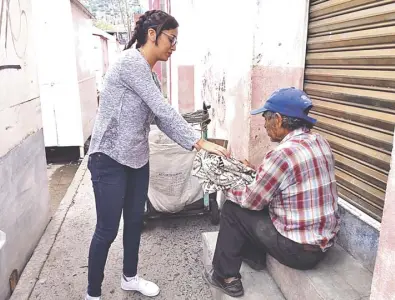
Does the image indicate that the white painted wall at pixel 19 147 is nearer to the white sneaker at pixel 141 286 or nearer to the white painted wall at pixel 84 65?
the white sneaker at pixel 141 286

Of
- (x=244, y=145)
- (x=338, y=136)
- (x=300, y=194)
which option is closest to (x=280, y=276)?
(x=300, y=194)

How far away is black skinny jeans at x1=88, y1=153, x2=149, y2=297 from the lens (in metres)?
2.34

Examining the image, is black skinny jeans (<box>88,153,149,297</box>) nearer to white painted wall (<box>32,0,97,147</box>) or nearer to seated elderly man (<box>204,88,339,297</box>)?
seated elderly man (<box>204,88,339,297</box>)

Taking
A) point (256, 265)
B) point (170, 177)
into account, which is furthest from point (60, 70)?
point (256, 265)

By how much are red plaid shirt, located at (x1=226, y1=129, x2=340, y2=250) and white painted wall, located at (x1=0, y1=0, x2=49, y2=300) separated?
5.83 ft

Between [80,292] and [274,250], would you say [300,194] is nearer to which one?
[274,250]

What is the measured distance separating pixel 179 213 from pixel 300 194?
1.98m

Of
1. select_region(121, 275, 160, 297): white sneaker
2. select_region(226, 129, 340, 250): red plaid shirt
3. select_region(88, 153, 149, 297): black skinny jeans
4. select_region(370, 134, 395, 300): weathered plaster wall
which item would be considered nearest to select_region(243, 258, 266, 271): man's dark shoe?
select_region(226, 129, 340, 250): red plaid shirt

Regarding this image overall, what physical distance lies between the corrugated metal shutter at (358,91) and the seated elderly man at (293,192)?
1.13 ft

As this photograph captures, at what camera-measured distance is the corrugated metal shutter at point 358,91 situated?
217 cm

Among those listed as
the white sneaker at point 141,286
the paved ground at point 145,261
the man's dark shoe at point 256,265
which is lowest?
the paved ground at point 145,261

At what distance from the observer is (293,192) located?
6.82 ft

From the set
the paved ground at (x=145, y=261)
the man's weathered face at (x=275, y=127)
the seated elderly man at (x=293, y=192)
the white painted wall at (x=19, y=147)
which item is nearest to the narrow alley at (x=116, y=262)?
the paved ground at (x=145, y=261)

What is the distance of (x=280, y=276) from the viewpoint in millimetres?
2457
